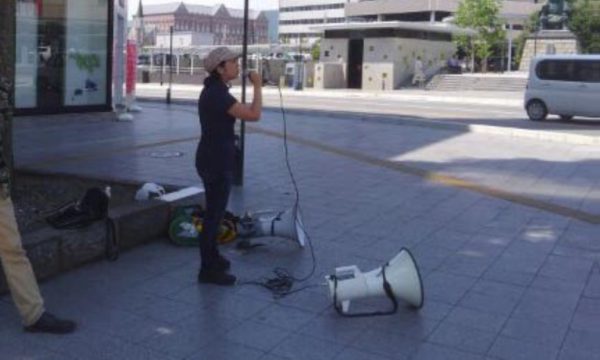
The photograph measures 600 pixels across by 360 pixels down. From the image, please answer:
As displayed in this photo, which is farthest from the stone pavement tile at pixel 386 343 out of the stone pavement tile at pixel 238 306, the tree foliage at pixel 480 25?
the tree foliage at pixel 480 25

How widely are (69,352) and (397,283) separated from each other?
2.05m

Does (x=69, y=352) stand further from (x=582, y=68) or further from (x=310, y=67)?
(x=310, y=67)

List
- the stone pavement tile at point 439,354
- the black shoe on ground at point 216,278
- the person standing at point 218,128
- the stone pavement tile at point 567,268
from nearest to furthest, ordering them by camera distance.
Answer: the stone pavement tile at point 439,354 → the person standing at point 218,128 → the black shoe on ground at point 216,278 → the stone pavement tile at point 567,268

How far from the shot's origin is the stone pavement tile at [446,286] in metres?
5.39

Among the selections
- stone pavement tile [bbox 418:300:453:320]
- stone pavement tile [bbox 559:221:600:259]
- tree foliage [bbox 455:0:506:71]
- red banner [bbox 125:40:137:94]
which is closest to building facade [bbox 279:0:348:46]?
tree foliage [bbox 455:0:506:71]

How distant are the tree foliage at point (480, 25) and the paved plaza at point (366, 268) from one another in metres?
41.9

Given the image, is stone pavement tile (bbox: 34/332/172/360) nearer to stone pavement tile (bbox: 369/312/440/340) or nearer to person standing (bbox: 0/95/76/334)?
person standing (bbox: 0/95/76/334)

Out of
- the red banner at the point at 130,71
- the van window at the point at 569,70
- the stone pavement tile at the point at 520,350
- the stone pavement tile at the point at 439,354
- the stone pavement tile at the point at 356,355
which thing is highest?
the van window at the point at 569,70

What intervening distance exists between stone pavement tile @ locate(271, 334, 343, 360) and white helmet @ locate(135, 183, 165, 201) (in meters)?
3.00

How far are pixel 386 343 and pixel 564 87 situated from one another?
19.0 metres

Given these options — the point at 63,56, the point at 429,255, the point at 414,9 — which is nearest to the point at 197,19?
the point at 414,9

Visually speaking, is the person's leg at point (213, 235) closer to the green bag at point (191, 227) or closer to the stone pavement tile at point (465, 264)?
the green bag at point (191, 227)

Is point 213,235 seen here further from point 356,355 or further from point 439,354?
point 439,354

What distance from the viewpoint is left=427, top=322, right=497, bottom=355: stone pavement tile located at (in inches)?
178
